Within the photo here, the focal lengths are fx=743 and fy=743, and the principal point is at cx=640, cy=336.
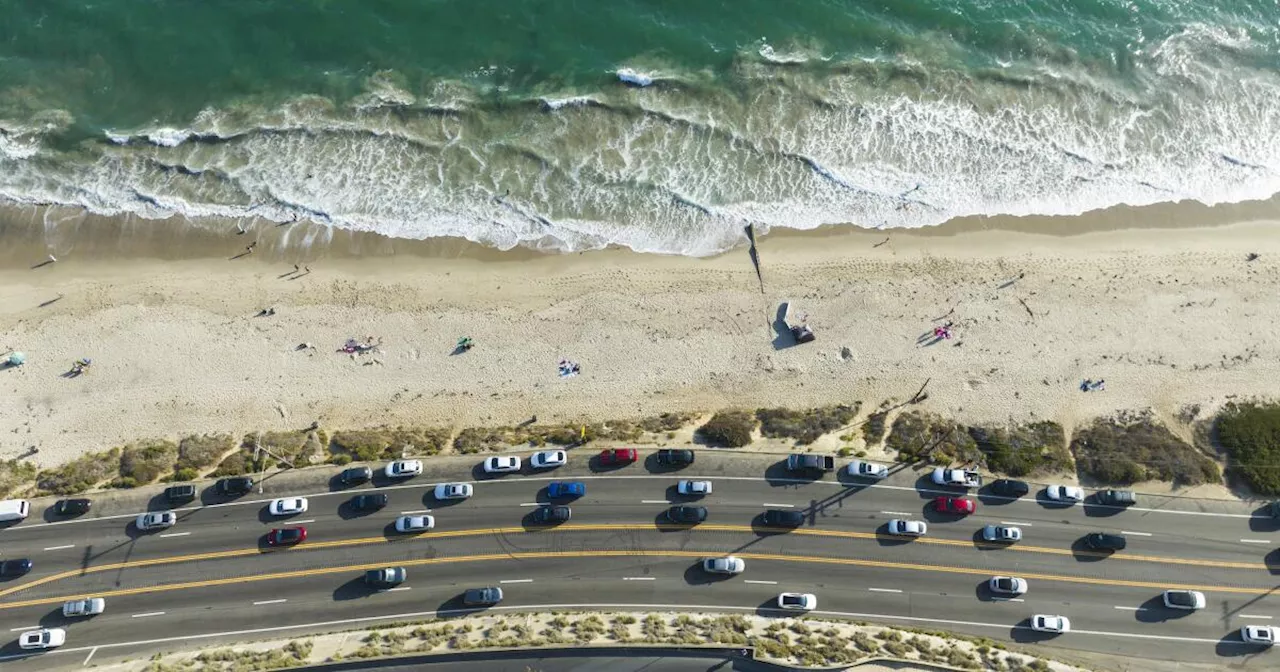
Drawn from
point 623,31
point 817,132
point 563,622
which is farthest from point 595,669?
point 623,31

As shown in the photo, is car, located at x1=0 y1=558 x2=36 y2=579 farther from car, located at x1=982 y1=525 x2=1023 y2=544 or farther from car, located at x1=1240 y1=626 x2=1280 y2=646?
car, located at x1=1240 y1=626 x2=1280 y2=646

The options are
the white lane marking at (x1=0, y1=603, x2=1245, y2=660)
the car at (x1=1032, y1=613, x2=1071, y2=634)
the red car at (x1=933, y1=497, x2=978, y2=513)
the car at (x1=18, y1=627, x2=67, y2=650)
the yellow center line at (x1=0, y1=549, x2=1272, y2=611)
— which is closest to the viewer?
the car at (x1=18, y1=627, x2=67, y2=650)

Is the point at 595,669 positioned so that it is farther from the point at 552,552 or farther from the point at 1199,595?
the point at 1199,595

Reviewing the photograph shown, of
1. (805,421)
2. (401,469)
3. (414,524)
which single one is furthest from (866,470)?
(401,469)

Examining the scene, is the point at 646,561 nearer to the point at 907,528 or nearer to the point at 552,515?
the point at 552,515

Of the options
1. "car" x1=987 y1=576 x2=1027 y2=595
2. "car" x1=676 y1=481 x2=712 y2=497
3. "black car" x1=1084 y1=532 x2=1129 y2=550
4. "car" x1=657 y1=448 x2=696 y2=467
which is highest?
"car" x1=657 y1=448 x2=696 y2=467

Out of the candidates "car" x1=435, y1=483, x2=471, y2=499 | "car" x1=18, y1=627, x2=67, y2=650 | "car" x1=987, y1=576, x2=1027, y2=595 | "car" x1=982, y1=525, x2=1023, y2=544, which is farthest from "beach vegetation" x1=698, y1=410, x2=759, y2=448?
"car" x1=18, y1=627, x2=67, y2=650
